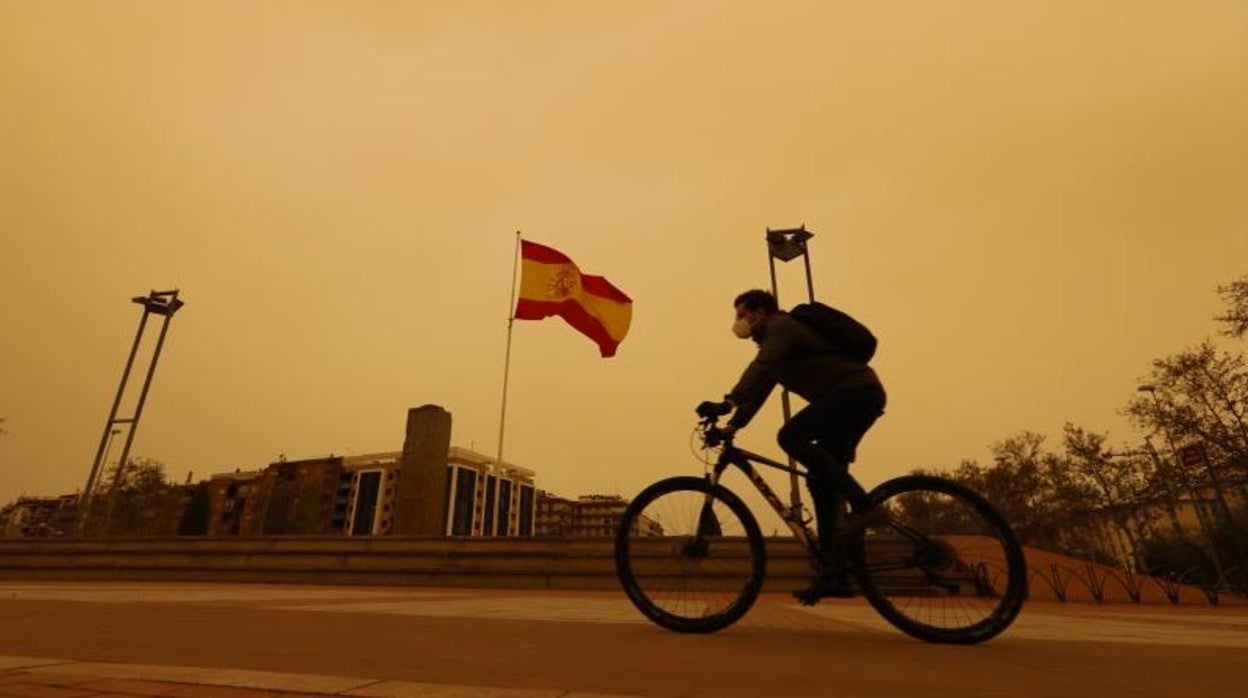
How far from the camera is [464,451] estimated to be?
340 ft

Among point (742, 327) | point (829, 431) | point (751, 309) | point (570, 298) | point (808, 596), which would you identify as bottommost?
point (808, 596)

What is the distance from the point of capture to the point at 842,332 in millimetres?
3980

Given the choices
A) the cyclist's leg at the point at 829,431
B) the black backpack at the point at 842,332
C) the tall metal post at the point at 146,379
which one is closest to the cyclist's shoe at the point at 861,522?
the cyclist's leg at the point at 829,431

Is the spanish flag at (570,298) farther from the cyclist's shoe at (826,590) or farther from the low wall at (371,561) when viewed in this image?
the cyclist's shoe at (826,590)

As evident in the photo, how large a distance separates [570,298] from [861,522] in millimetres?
15077

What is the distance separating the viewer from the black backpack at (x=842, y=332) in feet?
13.0

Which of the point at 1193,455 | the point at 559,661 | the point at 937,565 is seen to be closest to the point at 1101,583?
the point at 937,565

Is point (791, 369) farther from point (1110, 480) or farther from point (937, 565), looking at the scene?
point (1110, 480)

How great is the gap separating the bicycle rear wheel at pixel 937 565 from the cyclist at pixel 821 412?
151mm

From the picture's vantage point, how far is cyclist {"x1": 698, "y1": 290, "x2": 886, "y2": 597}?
12.3 ft

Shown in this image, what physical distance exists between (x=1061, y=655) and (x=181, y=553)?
56.4 ft

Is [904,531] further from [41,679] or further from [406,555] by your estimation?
[406,555]

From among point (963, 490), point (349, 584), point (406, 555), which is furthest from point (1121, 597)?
point (349, 584)

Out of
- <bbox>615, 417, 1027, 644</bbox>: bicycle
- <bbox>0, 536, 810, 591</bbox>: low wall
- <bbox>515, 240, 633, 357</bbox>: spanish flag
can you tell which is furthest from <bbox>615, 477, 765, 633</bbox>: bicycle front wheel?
<bbox>515, 240, 633, 357</bbox>: spanish flag
